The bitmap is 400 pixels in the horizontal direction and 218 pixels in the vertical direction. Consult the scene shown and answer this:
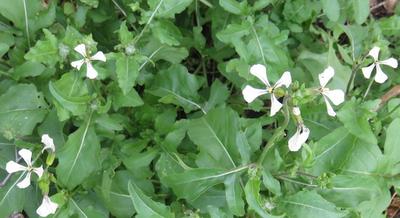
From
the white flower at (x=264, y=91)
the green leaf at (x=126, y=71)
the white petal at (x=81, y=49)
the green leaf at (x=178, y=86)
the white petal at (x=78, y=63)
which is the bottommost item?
the green leaf at (x=178, y=86)

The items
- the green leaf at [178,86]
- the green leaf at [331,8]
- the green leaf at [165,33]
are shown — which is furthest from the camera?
the green leaf at [178,86]

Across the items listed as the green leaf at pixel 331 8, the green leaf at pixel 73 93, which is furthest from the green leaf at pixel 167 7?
the green leaf at pixel 331 8

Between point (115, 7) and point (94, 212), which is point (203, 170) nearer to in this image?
point (94, 212)

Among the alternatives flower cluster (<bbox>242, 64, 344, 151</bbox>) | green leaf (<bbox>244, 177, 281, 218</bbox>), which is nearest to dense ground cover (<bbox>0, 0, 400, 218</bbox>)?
green leaf (<bbox>244, 177, 281, 218</bbox>)

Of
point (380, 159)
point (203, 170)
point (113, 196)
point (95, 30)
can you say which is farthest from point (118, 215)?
point (380, 159)

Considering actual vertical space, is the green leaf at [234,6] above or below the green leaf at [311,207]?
above

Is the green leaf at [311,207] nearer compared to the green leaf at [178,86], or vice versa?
the green leaf at [311,207]

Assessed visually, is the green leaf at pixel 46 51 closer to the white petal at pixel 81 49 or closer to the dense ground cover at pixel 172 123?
the dense ground cover at pixel 172 123
